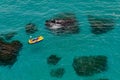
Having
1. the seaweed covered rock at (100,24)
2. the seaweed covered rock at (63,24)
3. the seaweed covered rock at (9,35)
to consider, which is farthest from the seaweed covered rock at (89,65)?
the seaweed covered rock at (9,35)

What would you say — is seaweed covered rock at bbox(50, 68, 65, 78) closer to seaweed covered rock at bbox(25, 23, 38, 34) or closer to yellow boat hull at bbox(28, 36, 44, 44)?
yellow boat hull at bbox(28, 36, 44, 44)

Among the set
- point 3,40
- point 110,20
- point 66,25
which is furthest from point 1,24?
point 110,20

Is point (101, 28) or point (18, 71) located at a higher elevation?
point (101, 28)

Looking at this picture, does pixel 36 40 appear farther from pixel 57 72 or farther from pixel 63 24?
pixel 57 72

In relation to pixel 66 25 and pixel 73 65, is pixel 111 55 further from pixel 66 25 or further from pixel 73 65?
pixel 66 25

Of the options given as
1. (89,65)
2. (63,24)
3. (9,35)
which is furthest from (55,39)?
(89,65)

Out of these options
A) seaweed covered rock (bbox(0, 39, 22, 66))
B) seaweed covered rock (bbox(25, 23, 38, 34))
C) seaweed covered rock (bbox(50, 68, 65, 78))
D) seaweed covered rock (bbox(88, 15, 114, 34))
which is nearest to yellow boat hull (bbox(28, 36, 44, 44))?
seaweed covered rock (bbox(0, 39, 22, 66))
